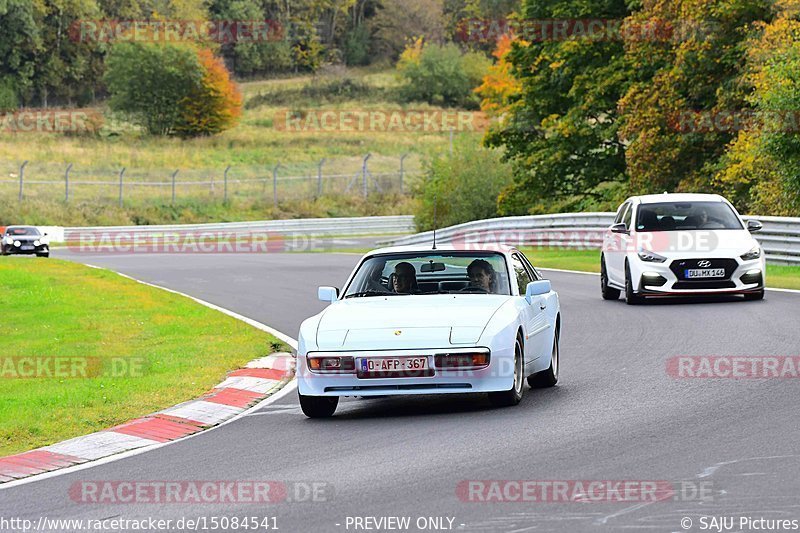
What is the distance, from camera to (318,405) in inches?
418

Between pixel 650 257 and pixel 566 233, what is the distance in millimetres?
17903

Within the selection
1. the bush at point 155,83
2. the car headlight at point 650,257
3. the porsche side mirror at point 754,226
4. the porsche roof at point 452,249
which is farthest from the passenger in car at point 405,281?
the bush at point 155,83

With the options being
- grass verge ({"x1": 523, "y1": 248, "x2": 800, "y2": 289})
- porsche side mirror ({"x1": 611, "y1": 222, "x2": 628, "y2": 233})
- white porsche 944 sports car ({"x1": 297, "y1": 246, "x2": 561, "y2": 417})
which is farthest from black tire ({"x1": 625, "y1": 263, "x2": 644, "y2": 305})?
white porsche 944 sports car ({"x1": 297, "y1": 246, "x2": 561, "y2": 417})

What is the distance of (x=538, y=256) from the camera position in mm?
36188

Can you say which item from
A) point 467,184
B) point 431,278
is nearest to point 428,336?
point 431,278

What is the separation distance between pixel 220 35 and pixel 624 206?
382 feet

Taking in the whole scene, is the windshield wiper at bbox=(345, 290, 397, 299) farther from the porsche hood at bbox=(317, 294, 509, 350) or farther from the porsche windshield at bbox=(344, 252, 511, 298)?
the porsche hood at bbox=(317, 294, 509, 350)

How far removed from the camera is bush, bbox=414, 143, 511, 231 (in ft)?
163

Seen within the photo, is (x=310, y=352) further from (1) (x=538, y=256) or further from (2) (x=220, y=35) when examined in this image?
(2) (x=220, y=35)

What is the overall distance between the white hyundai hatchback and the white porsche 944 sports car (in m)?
7.63

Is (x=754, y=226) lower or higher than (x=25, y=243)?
higher

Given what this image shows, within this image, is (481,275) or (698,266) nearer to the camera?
(481,275)

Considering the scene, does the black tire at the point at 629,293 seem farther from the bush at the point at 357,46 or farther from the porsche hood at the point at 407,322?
the bush at the point at 357,46

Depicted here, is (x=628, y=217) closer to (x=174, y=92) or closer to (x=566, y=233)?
(x=566, y=233)
